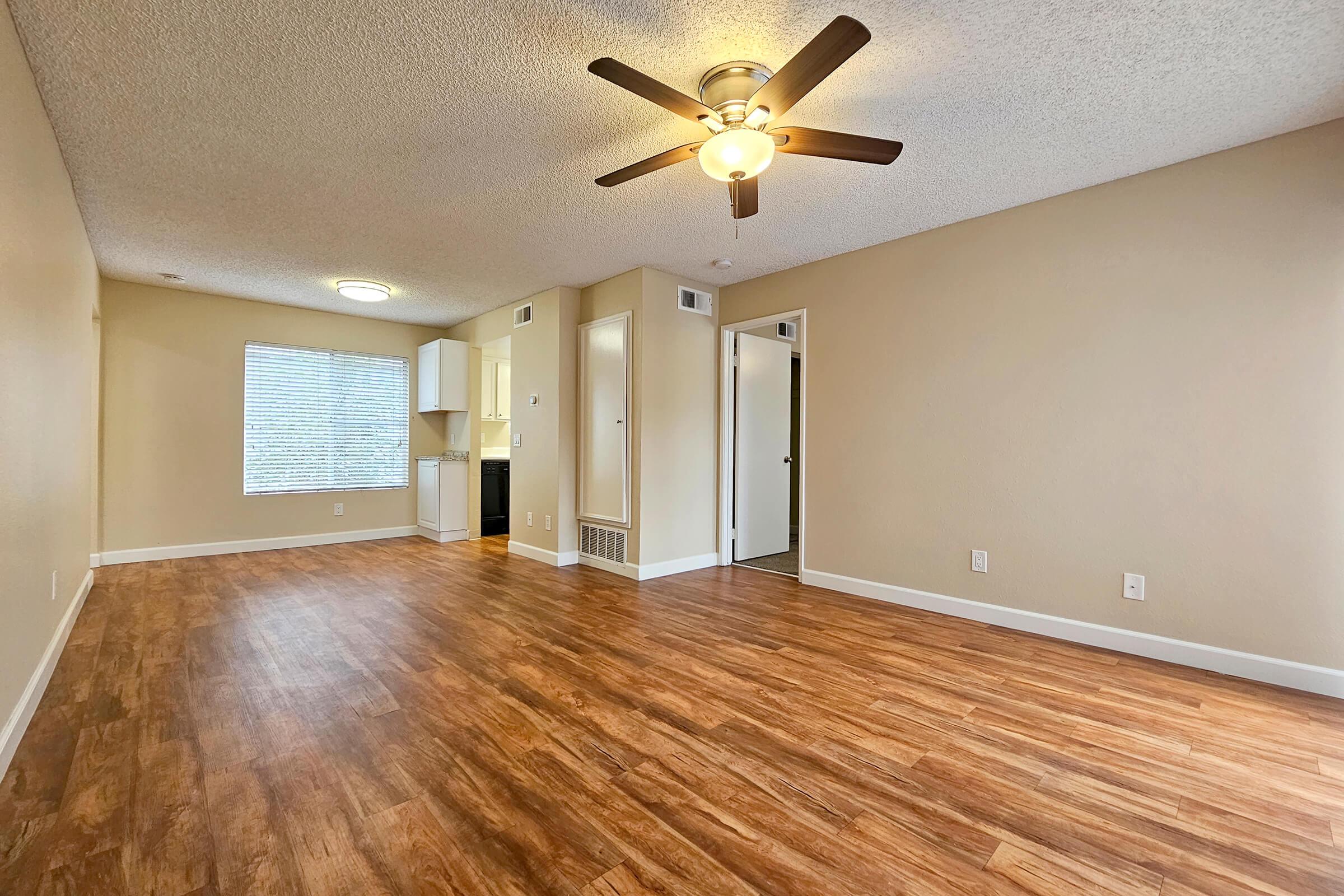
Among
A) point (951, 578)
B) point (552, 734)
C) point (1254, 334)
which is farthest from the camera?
point (951, 578)

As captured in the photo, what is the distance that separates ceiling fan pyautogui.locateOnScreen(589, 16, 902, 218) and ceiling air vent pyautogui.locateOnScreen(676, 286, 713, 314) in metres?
2.42

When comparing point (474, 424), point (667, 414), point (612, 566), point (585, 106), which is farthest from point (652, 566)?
point (585, 106)

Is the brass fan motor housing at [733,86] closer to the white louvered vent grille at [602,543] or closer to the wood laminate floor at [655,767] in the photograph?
the wood laminate floor at [655,767]

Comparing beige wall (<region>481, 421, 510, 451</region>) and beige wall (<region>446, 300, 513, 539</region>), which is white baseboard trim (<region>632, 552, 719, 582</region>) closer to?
beige wall (<region>446, 300, 513, 539</region>)

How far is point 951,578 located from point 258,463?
20.8 ft

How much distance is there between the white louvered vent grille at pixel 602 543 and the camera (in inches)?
189

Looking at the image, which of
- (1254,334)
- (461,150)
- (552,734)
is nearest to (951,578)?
(1254,334)

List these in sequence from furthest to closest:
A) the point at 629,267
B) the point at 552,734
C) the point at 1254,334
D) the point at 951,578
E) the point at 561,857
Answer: the point at 629,267
the point at 951,578
the point at 1254,334
the point at 552,734
the point at 561,857

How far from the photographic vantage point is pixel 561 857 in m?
1.47

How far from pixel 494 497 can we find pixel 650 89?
18.7 feet

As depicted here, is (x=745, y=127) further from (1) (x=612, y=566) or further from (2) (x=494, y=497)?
(2) (x=494, y=497)

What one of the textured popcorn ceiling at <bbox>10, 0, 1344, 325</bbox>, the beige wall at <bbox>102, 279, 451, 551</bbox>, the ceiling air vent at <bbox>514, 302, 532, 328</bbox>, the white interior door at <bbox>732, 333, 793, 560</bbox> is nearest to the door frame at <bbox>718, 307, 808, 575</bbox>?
the white interior door at <bbox>732, 333, 793, 560</bbox>

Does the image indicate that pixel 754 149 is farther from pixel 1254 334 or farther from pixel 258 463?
pixel 258 463

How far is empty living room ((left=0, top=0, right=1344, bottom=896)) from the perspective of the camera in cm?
163
